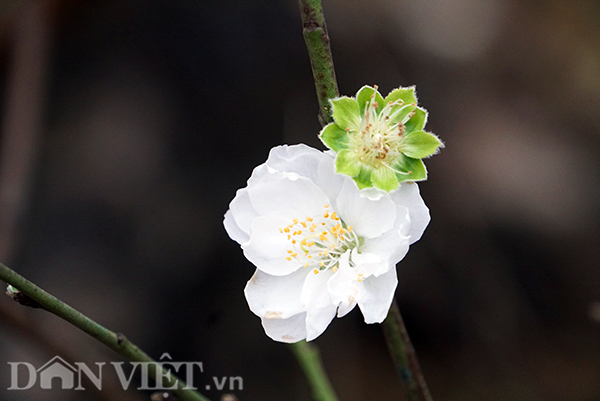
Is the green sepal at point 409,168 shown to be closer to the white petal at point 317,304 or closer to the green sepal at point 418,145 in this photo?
the green sepal at point 418,145

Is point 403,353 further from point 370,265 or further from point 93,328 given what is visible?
point 93,328

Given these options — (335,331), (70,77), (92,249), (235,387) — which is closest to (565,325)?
(335,331)

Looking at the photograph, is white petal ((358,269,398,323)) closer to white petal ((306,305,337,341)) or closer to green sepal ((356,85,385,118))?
white petal ((306,305,337,341))

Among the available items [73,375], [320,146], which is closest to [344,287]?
[73,375]

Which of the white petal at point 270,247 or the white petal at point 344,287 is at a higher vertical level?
the white petal at point 270,247

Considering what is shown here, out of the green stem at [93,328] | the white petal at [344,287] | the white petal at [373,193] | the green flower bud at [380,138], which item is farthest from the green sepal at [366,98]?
the green stem at [93,328]

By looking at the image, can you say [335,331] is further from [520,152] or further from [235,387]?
[520,152]
